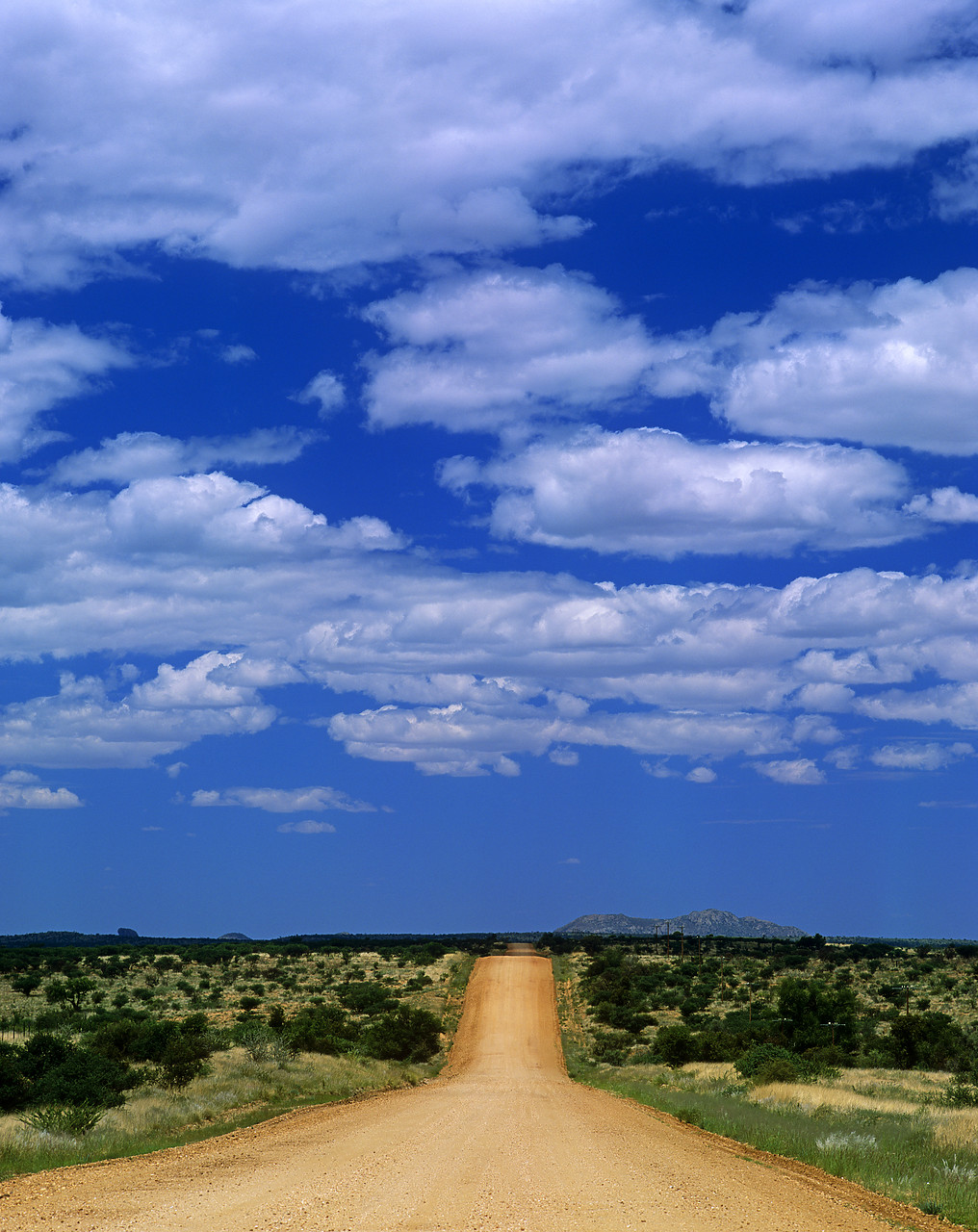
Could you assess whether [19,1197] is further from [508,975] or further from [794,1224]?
[508,975]

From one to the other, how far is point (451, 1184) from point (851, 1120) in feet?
43.2

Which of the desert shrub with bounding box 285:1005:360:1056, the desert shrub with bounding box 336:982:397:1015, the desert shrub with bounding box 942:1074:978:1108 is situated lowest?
the desert shrub with bounding box 336:982:397:1015

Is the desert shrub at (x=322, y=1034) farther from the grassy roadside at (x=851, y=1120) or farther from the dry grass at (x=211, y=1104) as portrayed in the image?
the grassy roadside at (x=851, y=1120)

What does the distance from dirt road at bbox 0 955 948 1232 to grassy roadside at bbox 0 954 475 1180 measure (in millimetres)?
1102

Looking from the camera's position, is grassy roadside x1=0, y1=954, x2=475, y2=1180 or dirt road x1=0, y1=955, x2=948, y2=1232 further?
grassy roadside x1=0, y1=954, x2=475, y2=1180

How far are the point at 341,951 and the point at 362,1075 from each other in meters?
65.3

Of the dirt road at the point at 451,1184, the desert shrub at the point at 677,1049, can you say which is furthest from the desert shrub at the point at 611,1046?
the dirt road at the point at 451,1184

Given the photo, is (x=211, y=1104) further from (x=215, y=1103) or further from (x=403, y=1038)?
(x=403, y=1038)

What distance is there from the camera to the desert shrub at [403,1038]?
43156mm

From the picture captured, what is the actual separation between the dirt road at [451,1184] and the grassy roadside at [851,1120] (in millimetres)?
665

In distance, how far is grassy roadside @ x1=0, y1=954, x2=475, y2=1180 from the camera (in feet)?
59.1

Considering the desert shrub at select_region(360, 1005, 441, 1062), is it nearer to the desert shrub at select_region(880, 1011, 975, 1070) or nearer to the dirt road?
the dirt road

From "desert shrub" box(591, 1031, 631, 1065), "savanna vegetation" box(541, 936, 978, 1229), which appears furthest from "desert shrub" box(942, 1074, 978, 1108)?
"desert shrub" box(591, 1031, 631, 1065)

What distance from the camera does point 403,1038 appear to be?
44.9 meters
